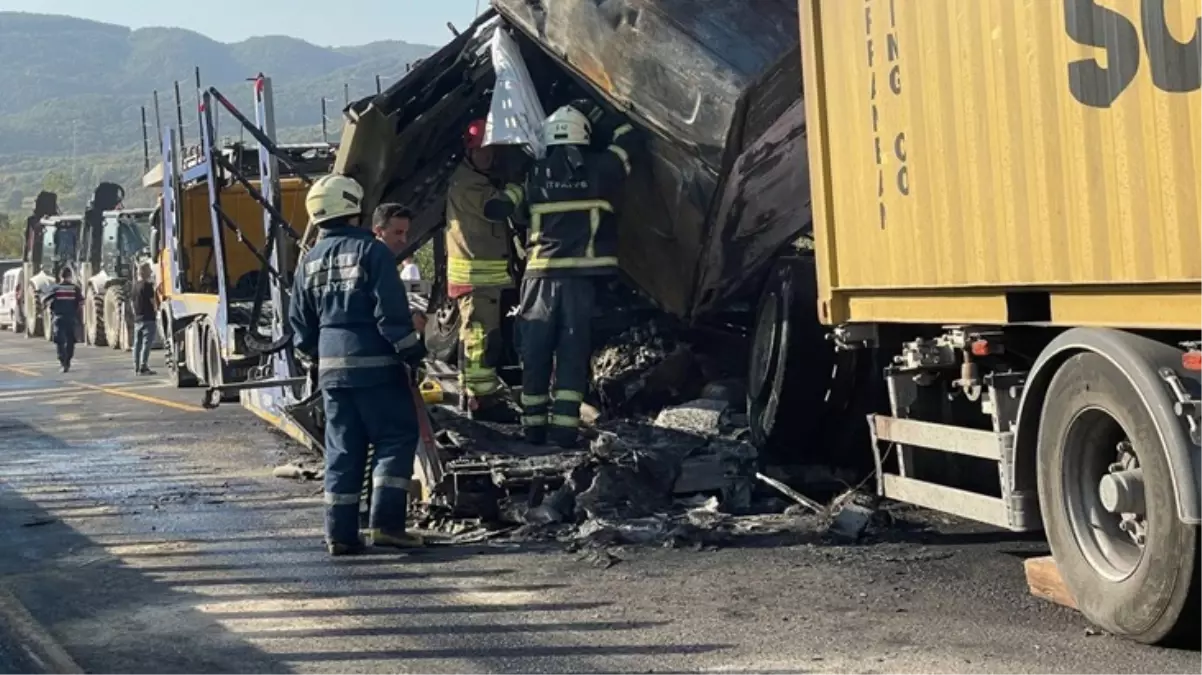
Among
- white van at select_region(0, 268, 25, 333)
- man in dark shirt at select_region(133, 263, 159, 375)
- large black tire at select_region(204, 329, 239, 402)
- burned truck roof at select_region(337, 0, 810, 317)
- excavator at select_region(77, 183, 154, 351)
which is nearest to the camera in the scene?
burned truck roof at select_region(337, 0, 810, 317)

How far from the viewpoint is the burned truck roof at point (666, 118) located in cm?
744

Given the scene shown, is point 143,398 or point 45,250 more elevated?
point 45,250

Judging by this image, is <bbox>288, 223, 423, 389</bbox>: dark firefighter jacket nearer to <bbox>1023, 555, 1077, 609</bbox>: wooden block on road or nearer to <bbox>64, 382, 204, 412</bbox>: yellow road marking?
<bbox>1023, 555, 1077, 609</bbox>: wooden block on road

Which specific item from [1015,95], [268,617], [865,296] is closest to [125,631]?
[268,617]

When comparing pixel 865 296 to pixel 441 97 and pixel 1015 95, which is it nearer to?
Answer: pixel 1015 95

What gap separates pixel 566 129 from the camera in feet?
27.2

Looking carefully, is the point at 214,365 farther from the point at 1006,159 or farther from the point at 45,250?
the point at 45,250

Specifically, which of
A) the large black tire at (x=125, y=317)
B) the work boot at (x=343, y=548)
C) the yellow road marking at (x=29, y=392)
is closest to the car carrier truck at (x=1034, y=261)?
the work boot at (x=343, y=548)

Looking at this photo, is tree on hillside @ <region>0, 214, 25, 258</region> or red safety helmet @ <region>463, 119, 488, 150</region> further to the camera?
tree on hillside @ <region>0, 214, 25, 258</region>

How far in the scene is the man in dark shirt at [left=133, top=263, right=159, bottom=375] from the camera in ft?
63.4

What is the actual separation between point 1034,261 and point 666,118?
297 centimetres

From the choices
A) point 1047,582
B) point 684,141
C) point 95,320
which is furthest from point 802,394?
point 95,320

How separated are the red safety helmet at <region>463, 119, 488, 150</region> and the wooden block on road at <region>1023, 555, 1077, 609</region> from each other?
15.5ft

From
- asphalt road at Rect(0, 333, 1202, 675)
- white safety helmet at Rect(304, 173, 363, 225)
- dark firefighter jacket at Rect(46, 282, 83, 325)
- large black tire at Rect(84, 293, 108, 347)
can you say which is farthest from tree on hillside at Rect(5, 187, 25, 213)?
white safety helmet at Rect(304, 173, 363, 225)
